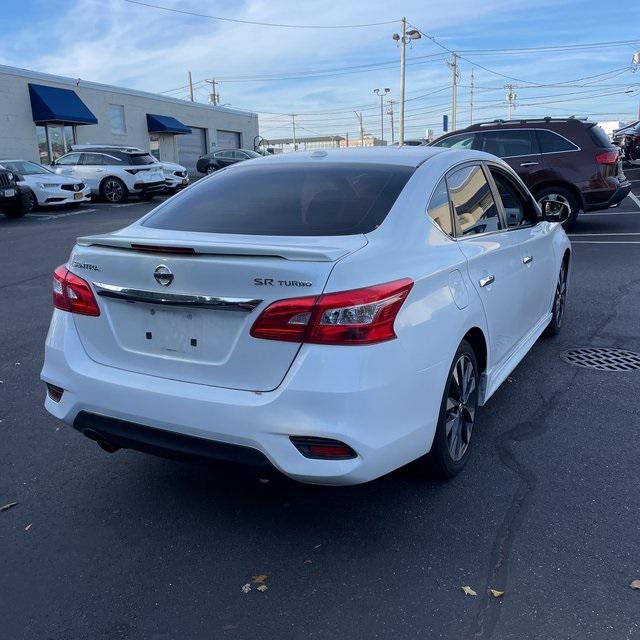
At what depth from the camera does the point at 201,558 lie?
2816mm

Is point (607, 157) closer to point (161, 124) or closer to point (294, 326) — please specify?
point (294, 326)

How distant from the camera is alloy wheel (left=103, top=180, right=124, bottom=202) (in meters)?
21.8

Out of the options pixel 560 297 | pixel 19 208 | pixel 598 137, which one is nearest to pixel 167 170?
pixel 19 208

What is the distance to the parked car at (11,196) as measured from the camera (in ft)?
54.7

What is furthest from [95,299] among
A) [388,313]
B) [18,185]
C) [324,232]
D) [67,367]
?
[18,185]

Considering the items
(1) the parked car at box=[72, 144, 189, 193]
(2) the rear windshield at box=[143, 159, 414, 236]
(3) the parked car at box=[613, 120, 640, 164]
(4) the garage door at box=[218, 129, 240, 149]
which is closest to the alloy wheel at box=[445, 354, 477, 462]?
(2) the rear windshield at box=[143, 159, 414, 236]

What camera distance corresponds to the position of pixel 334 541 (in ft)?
9.62

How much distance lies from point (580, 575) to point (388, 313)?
1.30 m

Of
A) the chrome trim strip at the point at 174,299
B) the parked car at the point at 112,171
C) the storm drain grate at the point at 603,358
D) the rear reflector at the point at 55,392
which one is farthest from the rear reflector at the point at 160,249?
the parked car at the point at 112,171

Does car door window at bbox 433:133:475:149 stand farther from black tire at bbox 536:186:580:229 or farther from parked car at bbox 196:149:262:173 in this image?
parked car at bbox 196:149:262:173

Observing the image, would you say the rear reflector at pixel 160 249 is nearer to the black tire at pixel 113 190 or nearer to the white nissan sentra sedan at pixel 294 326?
the white nissan sentra sedan at pixel 294 326

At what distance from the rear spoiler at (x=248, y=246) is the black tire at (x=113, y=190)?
20.0 meters

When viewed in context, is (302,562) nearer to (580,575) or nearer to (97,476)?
(580,575)

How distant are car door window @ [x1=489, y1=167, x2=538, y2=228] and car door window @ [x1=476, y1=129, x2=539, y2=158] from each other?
7.36m
